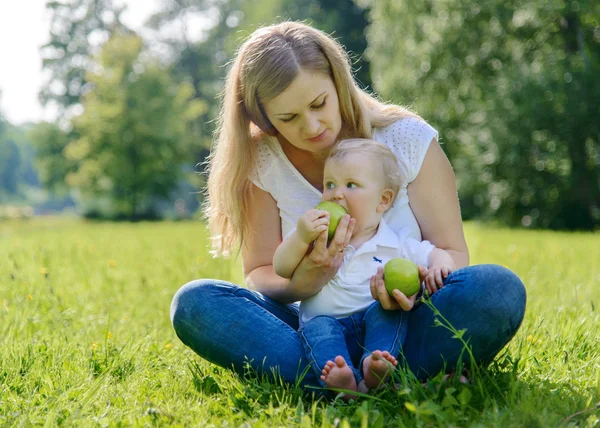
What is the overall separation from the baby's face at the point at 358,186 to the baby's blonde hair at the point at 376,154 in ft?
0.07

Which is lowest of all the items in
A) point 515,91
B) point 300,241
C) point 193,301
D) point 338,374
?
point 338,374

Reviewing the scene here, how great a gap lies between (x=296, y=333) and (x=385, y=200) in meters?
0.70

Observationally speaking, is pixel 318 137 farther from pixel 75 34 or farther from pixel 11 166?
pixel 11 166

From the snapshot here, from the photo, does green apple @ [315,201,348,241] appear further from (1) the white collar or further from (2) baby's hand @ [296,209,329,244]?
(1) the white collar

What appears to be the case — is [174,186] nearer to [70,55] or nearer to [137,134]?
[137,134]

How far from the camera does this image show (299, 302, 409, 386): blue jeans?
2412 mm

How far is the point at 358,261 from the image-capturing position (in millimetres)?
2734

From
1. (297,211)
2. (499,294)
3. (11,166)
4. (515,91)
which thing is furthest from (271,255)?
(11,166)

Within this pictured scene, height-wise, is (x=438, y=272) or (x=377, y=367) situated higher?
(x=438, y=272)

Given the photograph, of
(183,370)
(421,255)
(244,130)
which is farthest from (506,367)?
(244,130)

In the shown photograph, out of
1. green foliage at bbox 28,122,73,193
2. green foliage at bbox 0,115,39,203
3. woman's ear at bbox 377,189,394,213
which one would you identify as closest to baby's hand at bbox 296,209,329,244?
woman's ear at bbox 377,189,394,213

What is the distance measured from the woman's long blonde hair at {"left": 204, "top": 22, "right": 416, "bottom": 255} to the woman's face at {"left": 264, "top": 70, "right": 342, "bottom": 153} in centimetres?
4

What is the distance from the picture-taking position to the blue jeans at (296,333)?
93.3 inches

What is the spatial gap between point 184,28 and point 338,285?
38109 mm
